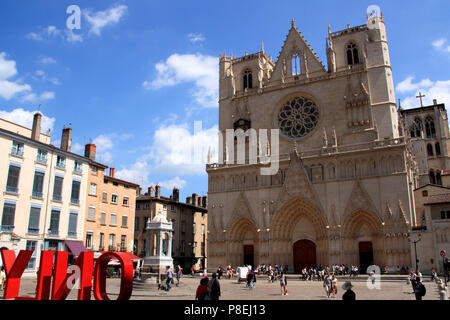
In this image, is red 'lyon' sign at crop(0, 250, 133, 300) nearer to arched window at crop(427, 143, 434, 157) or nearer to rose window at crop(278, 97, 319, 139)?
rose window at crop(278, 97, 319, 139)

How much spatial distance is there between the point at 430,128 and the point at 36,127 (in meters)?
64.7

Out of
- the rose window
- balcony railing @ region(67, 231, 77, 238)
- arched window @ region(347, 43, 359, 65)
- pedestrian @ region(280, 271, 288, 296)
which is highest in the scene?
arched window @ region(347, 43, 359, 65)

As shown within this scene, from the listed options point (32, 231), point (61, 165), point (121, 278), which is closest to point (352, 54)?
point (61, 165)

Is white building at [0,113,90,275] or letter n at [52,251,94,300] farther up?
white building at [0,113,90,275]

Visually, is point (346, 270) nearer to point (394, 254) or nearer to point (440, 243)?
point (394, 254)

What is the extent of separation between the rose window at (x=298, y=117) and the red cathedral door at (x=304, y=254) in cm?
1203

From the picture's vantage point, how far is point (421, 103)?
73.9 meters

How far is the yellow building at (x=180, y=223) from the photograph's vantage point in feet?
167

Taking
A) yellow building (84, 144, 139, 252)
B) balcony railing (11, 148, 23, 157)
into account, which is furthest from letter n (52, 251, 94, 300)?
yellow building (84, 144, 139, 252)

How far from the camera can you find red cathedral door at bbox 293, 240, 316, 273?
4027 cm

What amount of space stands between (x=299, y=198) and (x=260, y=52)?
20.5 metres

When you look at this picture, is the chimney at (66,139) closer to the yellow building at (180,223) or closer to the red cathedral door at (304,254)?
the yellow building at (180,223)

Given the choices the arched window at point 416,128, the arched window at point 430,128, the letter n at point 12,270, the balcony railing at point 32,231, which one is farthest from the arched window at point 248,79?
the letter n at point 12,270

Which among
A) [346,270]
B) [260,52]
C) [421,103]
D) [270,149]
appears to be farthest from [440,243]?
[421,103]
